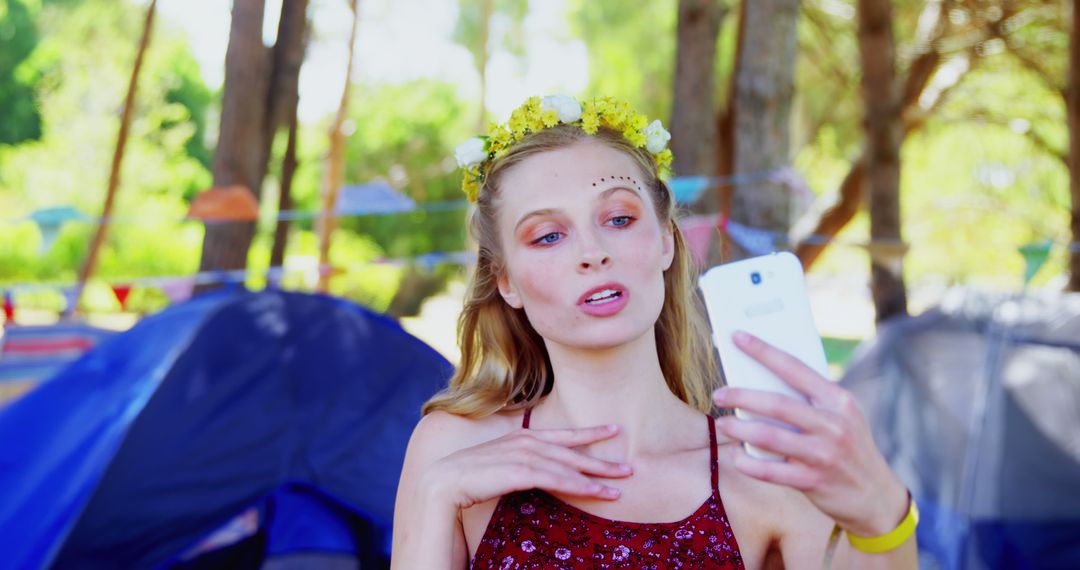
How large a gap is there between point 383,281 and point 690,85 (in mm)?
12744

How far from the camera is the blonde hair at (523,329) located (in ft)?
6.16

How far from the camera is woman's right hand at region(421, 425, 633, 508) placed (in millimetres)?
1536

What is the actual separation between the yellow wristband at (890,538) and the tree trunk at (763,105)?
457cm

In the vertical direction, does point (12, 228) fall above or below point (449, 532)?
below

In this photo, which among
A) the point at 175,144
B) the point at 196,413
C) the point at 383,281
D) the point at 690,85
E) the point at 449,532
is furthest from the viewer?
the point at 175,144

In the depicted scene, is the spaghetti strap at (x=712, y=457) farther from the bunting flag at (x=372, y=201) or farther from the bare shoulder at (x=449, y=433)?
the bunting flag at (x=372, y=201)

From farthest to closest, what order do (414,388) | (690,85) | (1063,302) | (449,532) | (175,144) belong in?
(175,144) < (690,85) < (1063,302) < (414,388) < (449,532)

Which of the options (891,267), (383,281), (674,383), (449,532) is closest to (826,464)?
(449,532)

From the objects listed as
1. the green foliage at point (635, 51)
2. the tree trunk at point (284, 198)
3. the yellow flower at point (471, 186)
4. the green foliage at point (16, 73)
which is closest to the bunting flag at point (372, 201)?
the tree trunk at point (284, 198)

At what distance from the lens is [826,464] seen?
1.10 metres

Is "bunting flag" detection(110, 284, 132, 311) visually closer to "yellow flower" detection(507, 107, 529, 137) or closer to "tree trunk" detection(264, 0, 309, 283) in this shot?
"tree trunk" detection(264, 0, 309, 283)

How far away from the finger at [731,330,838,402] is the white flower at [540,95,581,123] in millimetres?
833

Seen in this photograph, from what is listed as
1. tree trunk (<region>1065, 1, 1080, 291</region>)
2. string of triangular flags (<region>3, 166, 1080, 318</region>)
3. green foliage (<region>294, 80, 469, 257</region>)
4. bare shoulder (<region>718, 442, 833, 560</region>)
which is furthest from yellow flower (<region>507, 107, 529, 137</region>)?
green foliage (<region>294, 80, 469, 257</region>)

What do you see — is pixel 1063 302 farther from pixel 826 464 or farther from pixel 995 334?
pixel 826 464
